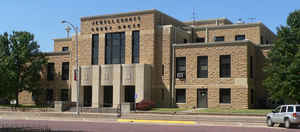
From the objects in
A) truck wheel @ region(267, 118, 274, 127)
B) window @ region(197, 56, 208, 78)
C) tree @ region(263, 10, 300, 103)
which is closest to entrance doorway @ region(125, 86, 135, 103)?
window @ region(197, 56, 208, 78)

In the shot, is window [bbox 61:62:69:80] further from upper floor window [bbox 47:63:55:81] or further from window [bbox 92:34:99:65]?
window [bbox 92:34:99:65]

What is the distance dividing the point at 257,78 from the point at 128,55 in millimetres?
15240

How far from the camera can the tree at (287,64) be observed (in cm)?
3606

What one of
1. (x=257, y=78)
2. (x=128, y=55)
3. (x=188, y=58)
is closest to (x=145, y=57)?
(x=128, y=55)

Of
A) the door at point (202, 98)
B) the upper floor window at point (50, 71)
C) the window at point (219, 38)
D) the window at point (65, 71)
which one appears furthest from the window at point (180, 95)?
the upper floor window at point (50, 71)

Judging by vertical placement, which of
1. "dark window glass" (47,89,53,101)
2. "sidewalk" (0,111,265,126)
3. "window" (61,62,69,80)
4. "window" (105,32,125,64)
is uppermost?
"window" (105,32,125,64)

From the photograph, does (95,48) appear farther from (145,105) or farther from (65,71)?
(145,105)

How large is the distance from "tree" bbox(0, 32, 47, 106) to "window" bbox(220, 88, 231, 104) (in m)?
23.2

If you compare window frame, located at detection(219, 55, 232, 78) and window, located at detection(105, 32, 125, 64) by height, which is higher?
window, located at detection(105, 32, 125, 64)

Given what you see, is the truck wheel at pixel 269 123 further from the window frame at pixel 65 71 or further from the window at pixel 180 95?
the window frame at pixel 65 71

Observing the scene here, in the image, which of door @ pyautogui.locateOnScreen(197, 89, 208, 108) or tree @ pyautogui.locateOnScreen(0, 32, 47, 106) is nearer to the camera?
door @ pyautogui.locateOnScreen(197, 89, 208, 108)

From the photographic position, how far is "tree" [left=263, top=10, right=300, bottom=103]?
36062 millimetres

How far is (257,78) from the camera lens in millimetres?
46094

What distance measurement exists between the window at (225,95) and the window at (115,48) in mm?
12531
